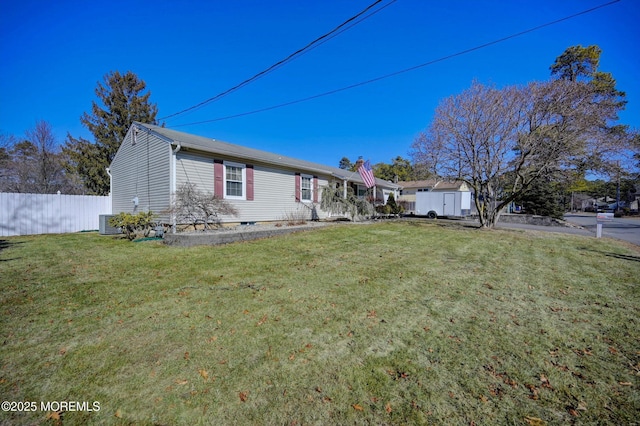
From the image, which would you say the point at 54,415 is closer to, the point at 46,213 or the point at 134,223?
the point at 134,223

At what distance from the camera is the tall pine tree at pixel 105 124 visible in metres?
22.4

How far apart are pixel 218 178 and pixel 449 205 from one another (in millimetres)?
20964

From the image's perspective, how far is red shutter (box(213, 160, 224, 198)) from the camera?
10782 millimetres

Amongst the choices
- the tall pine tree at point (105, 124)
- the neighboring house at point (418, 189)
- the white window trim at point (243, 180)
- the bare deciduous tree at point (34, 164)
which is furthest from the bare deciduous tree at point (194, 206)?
the neighboring house at point (418, 189)

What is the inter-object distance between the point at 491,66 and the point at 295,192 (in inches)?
431

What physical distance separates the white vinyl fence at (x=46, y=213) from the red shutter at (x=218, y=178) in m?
7.98

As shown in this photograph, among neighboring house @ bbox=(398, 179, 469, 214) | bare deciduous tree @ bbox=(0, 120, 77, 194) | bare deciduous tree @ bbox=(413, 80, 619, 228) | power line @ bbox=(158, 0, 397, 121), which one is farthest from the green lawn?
neighboring house @ bbox=(398, 179, 469, 214)

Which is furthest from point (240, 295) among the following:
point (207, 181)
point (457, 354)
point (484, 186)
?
point (484, 186)

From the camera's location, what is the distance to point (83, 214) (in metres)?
13.2

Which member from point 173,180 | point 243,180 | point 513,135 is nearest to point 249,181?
point 243,180

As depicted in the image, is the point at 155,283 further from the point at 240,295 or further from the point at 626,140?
the point at 626,140

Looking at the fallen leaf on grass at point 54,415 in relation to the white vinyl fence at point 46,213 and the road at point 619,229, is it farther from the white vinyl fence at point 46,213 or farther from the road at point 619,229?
the road at point 619,229

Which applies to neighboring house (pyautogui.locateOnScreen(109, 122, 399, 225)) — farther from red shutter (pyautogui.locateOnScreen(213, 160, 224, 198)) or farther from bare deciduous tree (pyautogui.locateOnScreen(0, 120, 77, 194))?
bare deciduous tree (pyautogui.locateOnScreen(0, 120, 77, 194))

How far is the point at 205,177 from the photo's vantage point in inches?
417
